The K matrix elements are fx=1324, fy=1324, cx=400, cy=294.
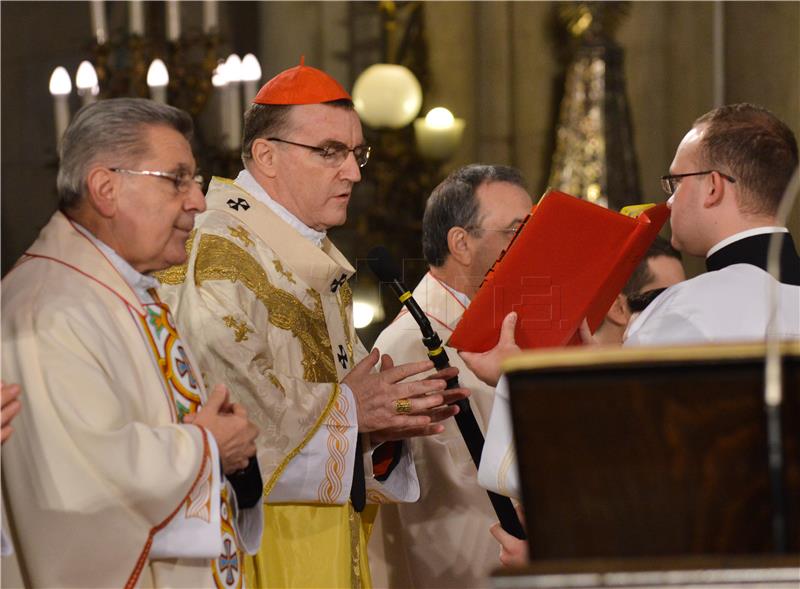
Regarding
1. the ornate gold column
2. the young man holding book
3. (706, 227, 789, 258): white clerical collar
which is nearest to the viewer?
the young man holding book

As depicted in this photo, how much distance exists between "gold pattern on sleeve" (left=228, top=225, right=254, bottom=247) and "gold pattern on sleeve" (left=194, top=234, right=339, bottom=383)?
0.13ft

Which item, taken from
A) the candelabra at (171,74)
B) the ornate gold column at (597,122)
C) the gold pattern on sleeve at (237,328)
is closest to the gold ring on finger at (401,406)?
the gold pattern on sleeve at (237,328)

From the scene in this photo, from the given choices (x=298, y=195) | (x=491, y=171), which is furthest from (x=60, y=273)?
(x=491, y=171)

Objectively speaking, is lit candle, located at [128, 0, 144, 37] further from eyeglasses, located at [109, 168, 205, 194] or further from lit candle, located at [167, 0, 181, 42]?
eyeglasses, located at [109, 168, 205, 194]

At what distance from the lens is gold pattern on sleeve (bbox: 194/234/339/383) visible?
3689 mm

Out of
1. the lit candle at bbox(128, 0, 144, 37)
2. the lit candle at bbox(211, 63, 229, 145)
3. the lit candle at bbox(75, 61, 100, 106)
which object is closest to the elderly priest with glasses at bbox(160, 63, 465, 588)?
the lit candle at bbox(75, 61, 100, 106)

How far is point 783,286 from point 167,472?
1.54m

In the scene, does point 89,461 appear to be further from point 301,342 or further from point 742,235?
point 742,235

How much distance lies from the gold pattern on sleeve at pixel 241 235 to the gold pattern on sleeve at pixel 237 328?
317 millimetres

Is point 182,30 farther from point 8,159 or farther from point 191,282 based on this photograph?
point 191,282

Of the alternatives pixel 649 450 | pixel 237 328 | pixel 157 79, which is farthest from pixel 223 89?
pixel 649 450

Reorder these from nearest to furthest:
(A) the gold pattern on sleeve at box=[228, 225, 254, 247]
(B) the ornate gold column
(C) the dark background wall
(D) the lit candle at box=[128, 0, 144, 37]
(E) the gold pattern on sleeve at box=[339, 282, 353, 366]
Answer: (A) the gold pattern on sleeve at box=[228, 225, 254, 247]
(E) the gold pattern on sleeve at box=[339, 282, 353, 366]
(D) the lit candle at box=[128, 0, 144, 37]
(C) the dark background wall
(B) the ornate gold column

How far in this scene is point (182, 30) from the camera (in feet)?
25.1

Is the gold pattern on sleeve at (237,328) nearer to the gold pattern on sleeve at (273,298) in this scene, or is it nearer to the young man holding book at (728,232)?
the gold pattern on sleeve at (273,298)
